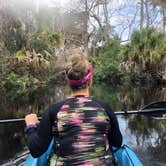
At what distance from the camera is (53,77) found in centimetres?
1645

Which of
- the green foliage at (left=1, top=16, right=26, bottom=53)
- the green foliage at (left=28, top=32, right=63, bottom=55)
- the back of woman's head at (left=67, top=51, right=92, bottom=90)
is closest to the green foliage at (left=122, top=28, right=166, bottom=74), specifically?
the green foliage at (left=28, top=32, right=63, bottom=55)

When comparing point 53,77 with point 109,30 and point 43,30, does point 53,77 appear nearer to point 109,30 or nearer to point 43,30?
point 43,30

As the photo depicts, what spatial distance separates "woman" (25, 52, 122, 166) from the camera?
202 centimetres

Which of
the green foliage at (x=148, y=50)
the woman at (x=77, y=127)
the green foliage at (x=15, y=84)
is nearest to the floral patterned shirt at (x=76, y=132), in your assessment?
the woman at (x=77, y=127)

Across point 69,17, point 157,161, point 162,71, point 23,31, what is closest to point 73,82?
point 157,161

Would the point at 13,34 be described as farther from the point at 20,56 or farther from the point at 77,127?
the point at 77,127

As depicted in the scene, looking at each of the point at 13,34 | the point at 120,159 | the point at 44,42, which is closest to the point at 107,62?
the point at 44,42

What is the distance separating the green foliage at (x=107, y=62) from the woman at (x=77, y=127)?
18200 mm

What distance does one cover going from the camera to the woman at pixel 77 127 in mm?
2016

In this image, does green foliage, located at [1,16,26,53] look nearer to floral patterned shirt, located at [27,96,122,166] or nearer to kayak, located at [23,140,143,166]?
kayak, located at [23,140,143,166]

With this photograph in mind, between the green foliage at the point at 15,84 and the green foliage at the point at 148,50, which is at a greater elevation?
the green foliage at the point at 148,50

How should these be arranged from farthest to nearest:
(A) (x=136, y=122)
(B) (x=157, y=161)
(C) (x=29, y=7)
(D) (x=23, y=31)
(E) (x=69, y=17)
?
(E) (x=69, y=17), (C) (x=29, y=7), (D) (x=23, y=31), (A) (x=136, y=122), (B) (x=157, y=161)

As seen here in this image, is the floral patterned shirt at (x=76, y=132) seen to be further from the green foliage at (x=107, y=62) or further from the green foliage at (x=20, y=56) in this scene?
the green foliage at (x=107, y=62)

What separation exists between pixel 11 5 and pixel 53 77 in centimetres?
342
